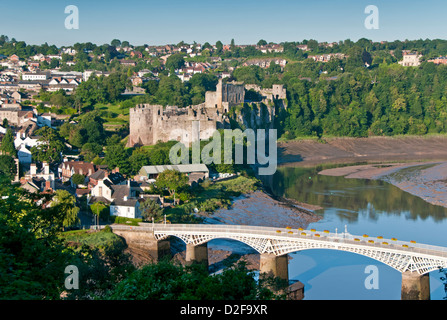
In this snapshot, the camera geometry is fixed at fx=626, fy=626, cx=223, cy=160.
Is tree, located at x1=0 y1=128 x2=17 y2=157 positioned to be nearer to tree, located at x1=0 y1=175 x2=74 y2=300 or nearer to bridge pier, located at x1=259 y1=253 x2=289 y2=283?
bridge pier, located at x1=259 y1=253 x2=289 y2=283

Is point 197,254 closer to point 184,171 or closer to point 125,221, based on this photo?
point 125,221

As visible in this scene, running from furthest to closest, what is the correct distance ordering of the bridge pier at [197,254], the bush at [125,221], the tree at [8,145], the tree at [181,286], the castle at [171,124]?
1. the castle at [171,124]
2. the tree at [8,145]
3. the bush at [125,221]
4. the bridge pier at [197,254]
5. the tree at [181,286]

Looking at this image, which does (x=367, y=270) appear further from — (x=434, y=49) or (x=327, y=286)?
(x=434, y=49)

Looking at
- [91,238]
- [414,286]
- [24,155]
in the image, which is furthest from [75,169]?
[414,286]

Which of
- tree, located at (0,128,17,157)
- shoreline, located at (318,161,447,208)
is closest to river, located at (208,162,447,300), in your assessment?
shoreline, located at (318,161,447,208)

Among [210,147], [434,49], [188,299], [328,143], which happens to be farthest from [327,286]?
[434,49]

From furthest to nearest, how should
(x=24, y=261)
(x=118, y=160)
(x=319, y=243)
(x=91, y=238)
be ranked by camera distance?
(x=118, y=160) → (x=91, y=238) → (x=319, y=243) → (x=24, y=261)

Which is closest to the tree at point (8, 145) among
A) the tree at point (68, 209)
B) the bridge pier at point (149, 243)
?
the tree at point (68, 209)
